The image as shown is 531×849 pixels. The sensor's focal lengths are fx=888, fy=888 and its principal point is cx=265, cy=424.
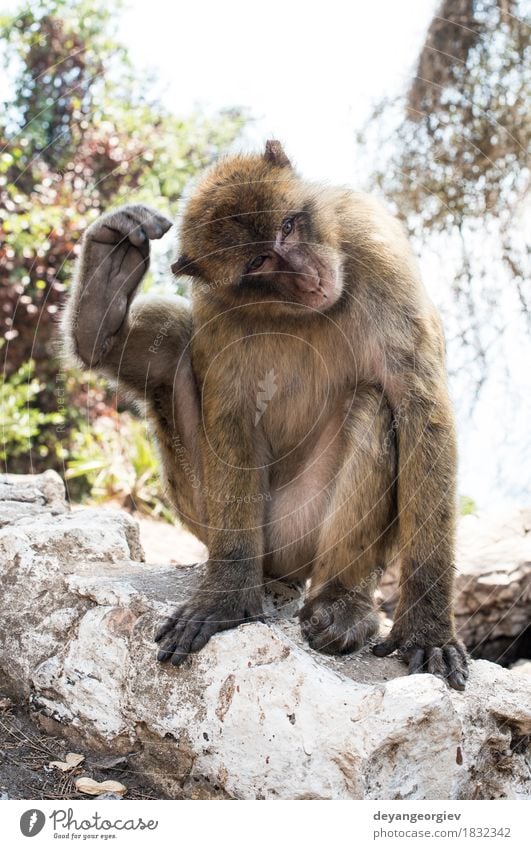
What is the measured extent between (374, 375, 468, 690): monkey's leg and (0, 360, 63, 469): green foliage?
3.11 metres

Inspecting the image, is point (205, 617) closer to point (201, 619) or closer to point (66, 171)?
point (201, 619)

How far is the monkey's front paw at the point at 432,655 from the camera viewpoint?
288 centimetres

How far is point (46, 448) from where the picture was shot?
6.48 m

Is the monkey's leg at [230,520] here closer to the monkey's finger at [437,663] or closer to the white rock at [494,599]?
the monkey's finger at [437,663]

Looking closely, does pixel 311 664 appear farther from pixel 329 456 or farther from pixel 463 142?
pixel 463 142

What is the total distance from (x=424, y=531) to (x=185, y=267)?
4.06 ft

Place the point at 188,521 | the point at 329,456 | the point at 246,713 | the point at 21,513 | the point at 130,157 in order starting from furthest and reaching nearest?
the point at 130,157 → the point at 21,513 → the point at 188,521 → the point at 329,456 → the point at 246,713

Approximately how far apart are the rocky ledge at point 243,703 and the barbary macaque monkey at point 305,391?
135 mm

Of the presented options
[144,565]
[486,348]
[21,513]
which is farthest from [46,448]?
[486,348]

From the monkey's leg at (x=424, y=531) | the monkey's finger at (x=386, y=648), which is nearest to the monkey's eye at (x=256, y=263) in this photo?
the monkey's leg at (x=424, y=531)

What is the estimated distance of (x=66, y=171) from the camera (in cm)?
515

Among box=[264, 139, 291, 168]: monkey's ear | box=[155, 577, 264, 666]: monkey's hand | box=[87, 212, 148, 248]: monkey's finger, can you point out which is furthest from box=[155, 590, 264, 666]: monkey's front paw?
box=[264, 139, 291, 168]: monkey's ear

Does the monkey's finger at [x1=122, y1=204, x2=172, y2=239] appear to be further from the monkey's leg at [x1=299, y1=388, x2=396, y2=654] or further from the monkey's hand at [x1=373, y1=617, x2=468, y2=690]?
the monkey's hand at [x1=373, y1=617, x2=468, y2=690]
